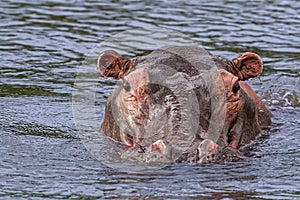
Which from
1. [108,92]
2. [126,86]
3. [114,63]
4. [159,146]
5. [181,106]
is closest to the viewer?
[159,146]

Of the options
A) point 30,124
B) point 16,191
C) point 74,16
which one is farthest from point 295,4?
point 16,191

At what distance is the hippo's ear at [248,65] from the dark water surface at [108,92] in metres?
0.66

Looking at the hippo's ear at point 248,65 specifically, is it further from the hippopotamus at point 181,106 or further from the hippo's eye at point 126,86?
the hippo's eye at point 126,86

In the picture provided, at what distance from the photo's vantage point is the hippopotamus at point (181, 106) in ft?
23.2

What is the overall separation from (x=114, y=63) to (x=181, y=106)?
1113 millimetres

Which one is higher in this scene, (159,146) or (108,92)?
(159,146)

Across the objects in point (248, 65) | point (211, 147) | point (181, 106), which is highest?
point (248, 65)

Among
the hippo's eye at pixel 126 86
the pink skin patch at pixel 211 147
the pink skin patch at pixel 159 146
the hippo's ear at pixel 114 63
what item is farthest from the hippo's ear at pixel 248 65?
the pink skin patch at pixel 159 146

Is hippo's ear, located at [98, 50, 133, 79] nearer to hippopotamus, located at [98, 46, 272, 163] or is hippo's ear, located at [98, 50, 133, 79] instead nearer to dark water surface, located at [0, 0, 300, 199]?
hippopotamus, located at [98, 46, 272, 163]

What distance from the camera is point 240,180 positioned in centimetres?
711

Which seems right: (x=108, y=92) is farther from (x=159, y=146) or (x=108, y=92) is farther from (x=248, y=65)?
(x=159, y=146)

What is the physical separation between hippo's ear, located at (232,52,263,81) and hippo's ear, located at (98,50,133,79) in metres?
0.99

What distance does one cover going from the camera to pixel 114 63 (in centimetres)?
818

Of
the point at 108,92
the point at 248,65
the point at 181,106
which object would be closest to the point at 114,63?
the point at 181,106
